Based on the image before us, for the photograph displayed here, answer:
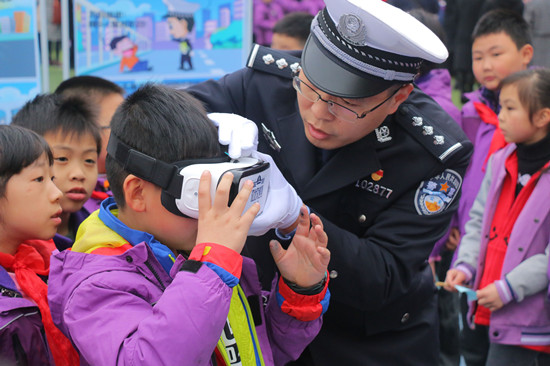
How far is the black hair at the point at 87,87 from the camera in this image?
2.82 metres

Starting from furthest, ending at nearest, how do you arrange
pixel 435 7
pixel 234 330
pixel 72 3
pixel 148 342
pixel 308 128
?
pixel 435 7
pixel 72 3
pixel 308 128
pixel 234 330
pixel 148 342

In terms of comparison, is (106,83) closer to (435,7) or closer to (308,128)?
(308,128)

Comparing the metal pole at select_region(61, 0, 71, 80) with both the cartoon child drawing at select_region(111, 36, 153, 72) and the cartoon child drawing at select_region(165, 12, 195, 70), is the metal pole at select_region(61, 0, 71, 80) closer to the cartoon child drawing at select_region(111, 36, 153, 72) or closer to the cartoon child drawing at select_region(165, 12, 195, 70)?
the cartoon child drawing at select_region(111, 36, 153, 72)

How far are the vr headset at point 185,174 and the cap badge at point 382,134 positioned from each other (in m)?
0.65

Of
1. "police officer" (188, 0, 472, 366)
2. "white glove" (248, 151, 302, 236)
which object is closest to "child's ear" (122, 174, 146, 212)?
"white glove" (248, 151, 302, 236)

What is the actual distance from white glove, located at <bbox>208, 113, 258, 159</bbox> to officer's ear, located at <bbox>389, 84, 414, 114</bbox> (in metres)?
0.51

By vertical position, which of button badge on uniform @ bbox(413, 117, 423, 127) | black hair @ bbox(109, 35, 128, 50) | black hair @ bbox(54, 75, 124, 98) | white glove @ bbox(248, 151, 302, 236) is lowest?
black hair @ bbox(54, 75, 124, 98)

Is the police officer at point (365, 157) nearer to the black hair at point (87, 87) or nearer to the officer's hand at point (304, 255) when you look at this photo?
the officer's hand at point (304, 255)

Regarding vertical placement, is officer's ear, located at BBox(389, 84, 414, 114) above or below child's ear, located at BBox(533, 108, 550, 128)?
above

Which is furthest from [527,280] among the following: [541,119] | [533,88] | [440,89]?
[440,89]

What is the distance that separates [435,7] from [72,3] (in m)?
3.10

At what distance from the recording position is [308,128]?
1.82m

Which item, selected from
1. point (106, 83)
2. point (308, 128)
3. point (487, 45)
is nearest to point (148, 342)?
point (308, 128)

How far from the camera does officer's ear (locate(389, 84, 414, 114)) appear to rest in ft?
5.97
